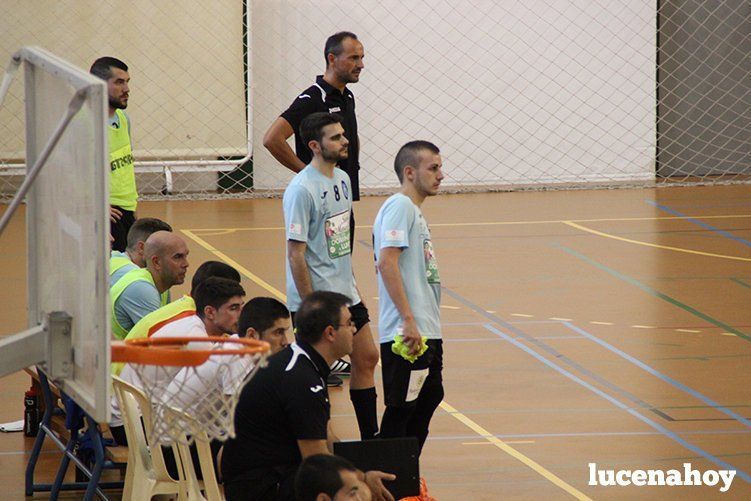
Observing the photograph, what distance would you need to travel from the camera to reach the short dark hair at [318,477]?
4.35 metres

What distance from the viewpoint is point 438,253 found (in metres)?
12.4

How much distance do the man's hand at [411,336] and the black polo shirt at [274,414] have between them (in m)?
0.86

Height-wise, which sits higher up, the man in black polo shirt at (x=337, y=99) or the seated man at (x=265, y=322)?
the man in black polo shirt at (x=337, y=99)

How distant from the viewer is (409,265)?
19.4 ft

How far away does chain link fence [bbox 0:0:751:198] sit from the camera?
16.5 meters

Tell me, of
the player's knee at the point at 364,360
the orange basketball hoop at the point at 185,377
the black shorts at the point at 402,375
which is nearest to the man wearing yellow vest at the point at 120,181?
the player's knee at the point at 364,360

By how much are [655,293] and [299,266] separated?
190 inches

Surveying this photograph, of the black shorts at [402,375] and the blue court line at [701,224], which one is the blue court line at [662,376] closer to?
the black shorts at [402,375]

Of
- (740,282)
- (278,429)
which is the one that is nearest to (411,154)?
(278,429)

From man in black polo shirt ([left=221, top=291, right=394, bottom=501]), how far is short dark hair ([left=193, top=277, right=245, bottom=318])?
0.82 m

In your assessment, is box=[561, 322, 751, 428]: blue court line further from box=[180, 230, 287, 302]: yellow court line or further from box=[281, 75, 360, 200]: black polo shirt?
box=[180, 230, 287, 302]: yellow court line

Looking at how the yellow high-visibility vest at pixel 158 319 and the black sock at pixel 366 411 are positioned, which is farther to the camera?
the black sock at pixel 366 411

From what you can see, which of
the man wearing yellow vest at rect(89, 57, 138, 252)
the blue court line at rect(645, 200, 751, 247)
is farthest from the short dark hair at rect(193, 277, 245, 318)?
the blue court line at rect(645, 200, 751, 247)

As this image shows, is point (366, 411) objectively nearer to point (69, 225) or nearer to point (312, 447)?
point (312, 447)
